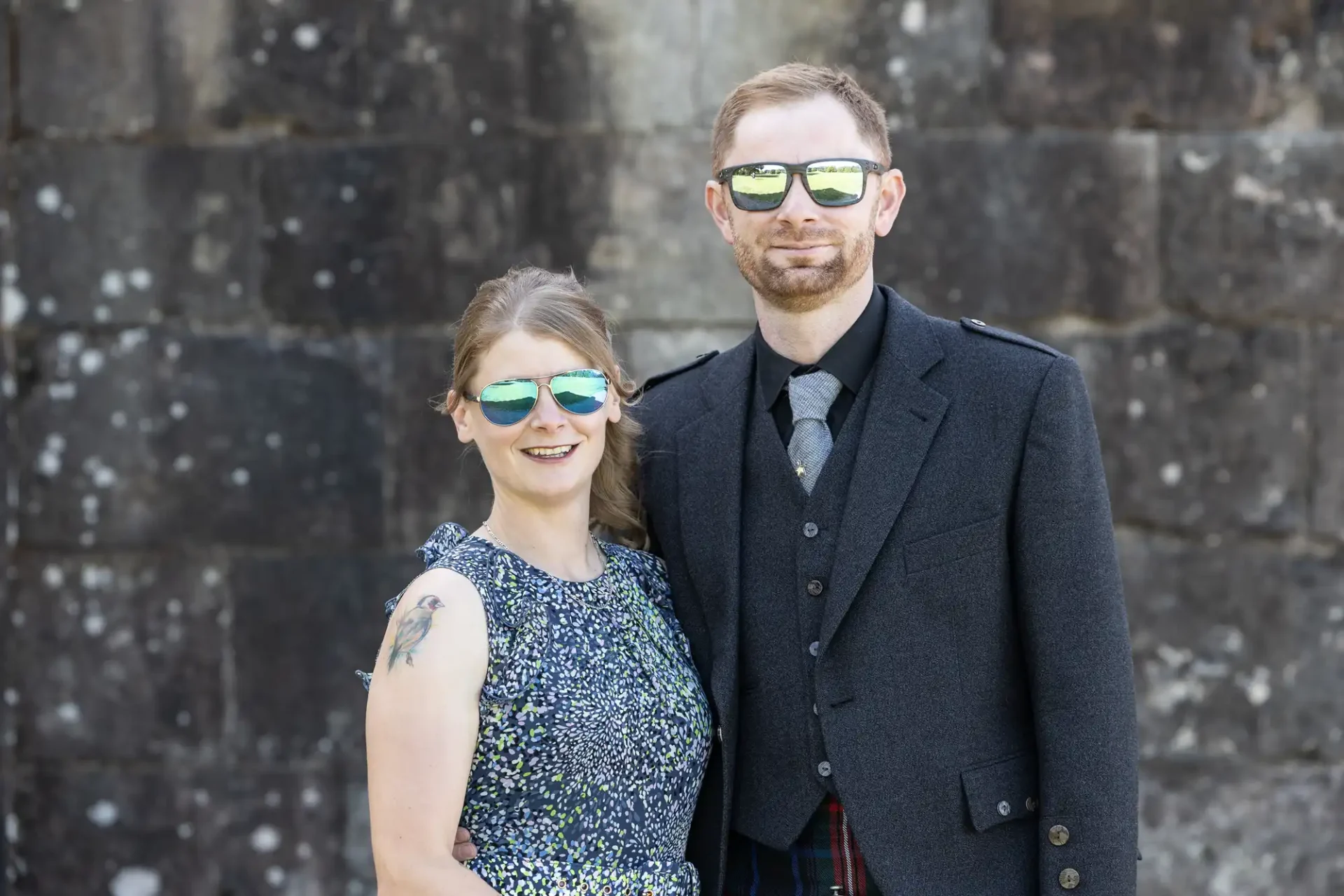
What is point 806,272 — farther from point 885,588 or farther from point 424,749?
point 424,749

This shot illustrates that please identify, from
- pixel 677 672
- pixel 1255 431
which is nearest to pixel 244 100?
pixel 677 672

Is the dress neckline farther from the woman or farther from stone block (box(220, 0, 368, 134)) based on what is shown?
stone block (box(220, 0, 368, 134))

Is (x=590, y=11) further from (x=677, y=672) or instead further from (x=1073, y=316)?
(x=677, y=672)

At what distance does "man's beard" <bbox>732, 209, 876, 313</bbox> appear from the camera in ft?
7.40

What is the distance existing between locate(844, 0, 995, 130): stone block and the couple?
117cm

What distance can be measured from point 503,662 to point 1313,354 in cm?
240

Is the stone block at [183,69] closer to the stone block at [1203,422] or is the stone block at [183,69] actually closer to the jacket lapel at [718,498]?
the jacket lapel at [718,498]

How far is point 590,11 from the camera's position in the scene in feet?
11.4

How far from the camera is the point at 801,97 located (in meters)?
2.31

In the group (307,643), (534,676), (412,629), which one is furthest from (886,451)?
(307,643)

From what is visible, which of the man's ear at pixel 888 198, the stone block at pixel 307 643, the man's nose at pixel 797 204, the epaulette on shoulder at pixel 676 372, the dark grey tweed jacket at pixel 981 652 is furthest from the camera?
the stone block at pixel 307 643

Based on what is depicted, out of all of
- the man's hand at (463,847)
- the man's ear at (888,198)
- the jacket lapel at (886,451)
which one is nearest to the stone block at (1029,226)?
the man's ear at (888,198)

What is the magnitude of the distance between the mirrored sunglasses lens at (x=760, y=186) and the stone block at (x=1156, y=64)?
4.75 ft

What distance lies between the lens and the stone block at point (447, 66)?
136 inches
